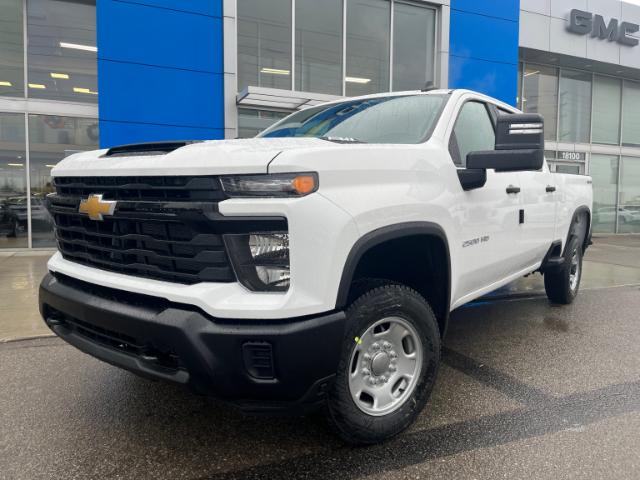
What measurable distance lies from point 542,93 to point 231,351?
16.5 metres

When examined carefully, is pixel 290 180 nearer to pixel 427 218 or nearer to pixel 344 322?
pixel 344 322

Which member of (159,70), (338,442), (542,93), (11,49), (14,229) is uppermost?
(542,93)

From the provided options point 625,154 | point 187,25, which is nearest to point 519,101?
point 625,154

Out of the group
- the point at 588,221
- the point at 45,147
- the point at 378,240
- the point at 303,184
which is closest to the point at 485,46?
the point at 588,221

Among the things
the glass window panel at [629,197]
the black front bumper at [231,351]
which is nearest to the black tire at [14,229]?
the black front bumper at [231,351]

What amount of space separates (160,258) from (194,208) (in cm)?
33

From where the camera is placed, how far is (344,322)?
2307mm

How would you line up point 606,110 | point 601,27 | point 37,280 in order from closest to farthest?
point 37,280
point 601,27
point 606,110

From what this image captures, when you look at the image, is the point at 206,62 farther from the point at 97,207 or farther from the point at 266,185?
the point at 266,185

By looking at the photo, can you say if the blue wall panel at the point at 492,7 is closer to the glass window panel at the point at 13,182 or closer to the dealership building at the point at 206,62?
the dealership building at the point at 206,62

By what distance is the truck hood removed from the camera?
219 cm

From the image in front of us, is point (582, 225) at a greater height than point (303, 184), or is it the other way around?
point (303, 184)

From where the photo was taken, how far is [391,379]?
9.04 feet

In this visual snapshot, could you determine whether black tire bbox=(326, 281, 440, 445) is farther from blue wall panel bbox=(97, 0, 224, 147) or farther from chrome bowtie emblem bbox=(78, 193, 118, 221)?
blue wall panel bbox=(97, 0, 224, 147)
